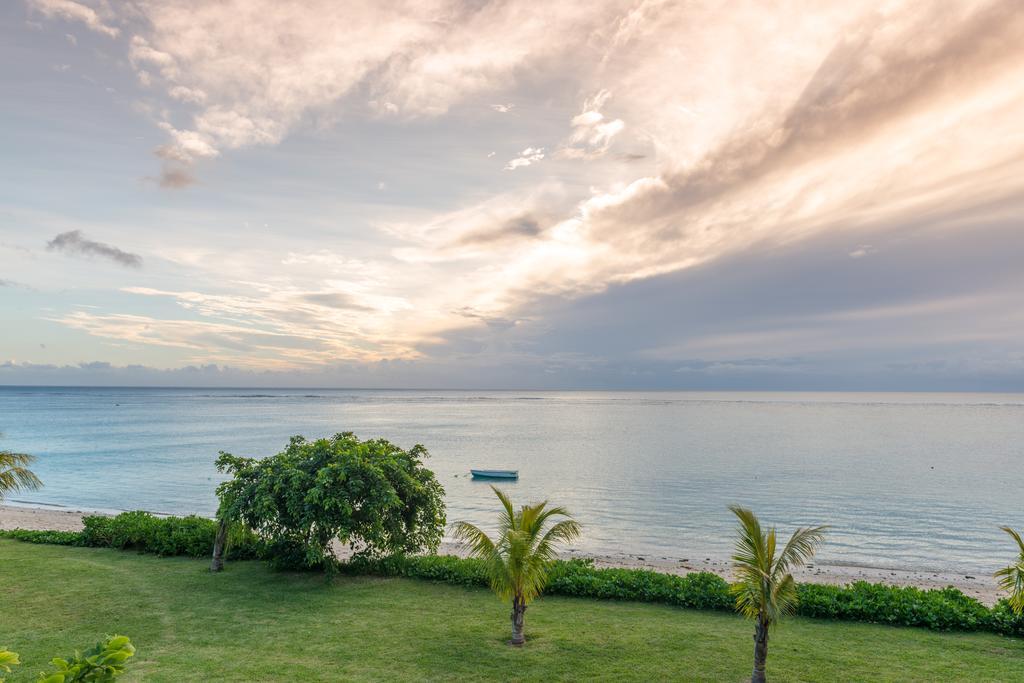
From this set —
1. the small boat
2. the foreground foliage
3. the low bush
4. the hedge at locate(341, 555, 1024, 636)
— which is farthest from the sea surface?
the foreground foliage

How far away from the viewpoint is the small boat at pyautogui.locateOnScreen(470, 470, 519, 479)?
47031mm

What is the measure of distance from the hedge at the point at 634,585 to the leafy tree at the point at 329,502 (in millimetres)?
692

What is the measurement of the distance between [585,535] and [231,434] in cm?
7136

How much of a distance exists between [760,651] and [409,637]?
639cm

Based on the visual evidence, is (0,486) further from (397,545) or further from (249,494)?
(397,545)

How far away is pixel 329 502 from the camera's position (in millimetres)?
13664

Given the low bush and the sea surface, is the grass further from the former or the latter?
the sea surface

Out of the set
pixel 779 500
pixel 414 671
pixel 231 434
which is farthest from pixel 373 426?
pixel 414 671

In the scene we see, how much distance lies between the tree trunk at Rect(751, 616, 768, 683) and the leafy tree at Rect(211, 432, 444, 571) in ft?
27.5

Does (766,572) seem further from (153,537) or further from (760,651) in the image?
(153,537)

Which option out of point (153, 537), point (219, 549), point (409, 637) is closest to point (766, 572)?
point (409, 637)

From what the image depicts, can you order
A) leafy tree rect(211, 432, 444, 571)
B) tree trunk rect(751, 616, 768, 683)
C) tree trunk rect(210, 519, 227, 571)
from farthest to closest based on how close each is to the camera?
1. tree trunk rect(210, 519, 227, 571)
2. leafy tree rect(211, 432, 444, 571)
3. tree trunk rect(751, 616, 768, 683)

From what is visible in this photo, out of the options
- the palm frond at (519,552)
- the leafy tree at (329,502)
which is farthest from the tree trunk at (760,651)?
the leafy tree at (329,502)

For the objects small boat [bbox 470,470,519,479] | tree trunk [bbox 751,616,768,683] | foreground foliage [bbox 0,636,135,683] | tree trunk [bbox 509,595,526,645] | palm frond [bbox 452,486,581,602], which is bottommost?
small boat [bbox 470,470,519,479]
